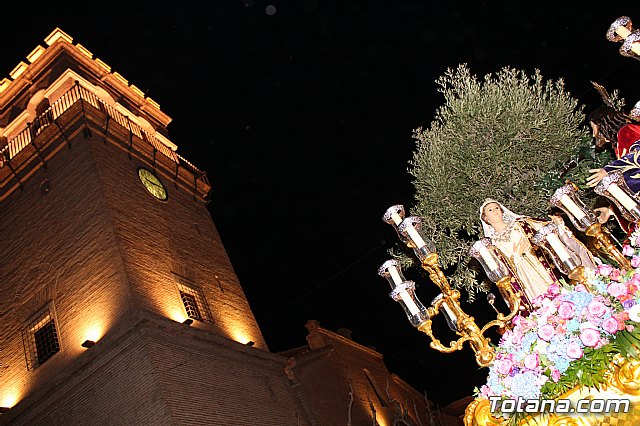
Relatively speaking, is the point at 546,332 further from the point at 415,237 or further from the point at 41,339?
the point at 41,339

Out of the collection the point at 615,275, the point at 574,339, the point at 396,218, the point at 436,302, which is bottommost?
the point at 574,339

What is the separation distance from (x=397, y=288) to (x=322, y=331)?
61.6 ft

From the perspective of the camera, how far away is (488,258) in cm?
613

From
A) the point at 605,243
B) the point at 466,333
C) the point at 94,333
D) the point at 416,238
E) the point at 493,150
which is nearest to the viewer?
the point at 605,243

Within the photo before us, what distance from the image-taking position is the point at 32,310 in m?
16.0

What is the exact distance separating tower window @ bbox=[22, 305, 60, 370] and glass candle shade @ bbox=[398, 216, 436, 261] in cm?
1132

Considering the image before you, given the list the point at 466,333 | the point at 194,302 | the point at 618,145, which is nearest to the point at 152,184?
the point at 194,302

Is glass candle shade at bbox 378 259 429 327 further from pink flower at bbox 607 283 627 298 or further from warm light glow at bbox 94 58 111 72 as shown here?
warm light glow at bbox 94 58 111 72

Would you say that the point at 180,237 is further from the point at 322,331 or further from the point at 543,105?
the point at 543,105

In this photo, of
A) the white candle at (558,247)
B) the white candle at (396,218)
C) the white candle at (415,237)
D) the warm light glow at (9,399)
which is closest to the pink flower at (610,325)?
the white candle at (558,247)

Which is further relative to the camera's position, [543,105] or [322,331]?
[322,331]

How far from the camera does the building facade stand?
13.6 metres

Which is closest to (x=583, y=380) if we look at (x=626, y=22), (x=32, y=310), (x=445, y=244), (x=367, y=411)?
(x=626, y=22)

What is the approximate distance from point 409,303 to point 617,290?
2384 mm
